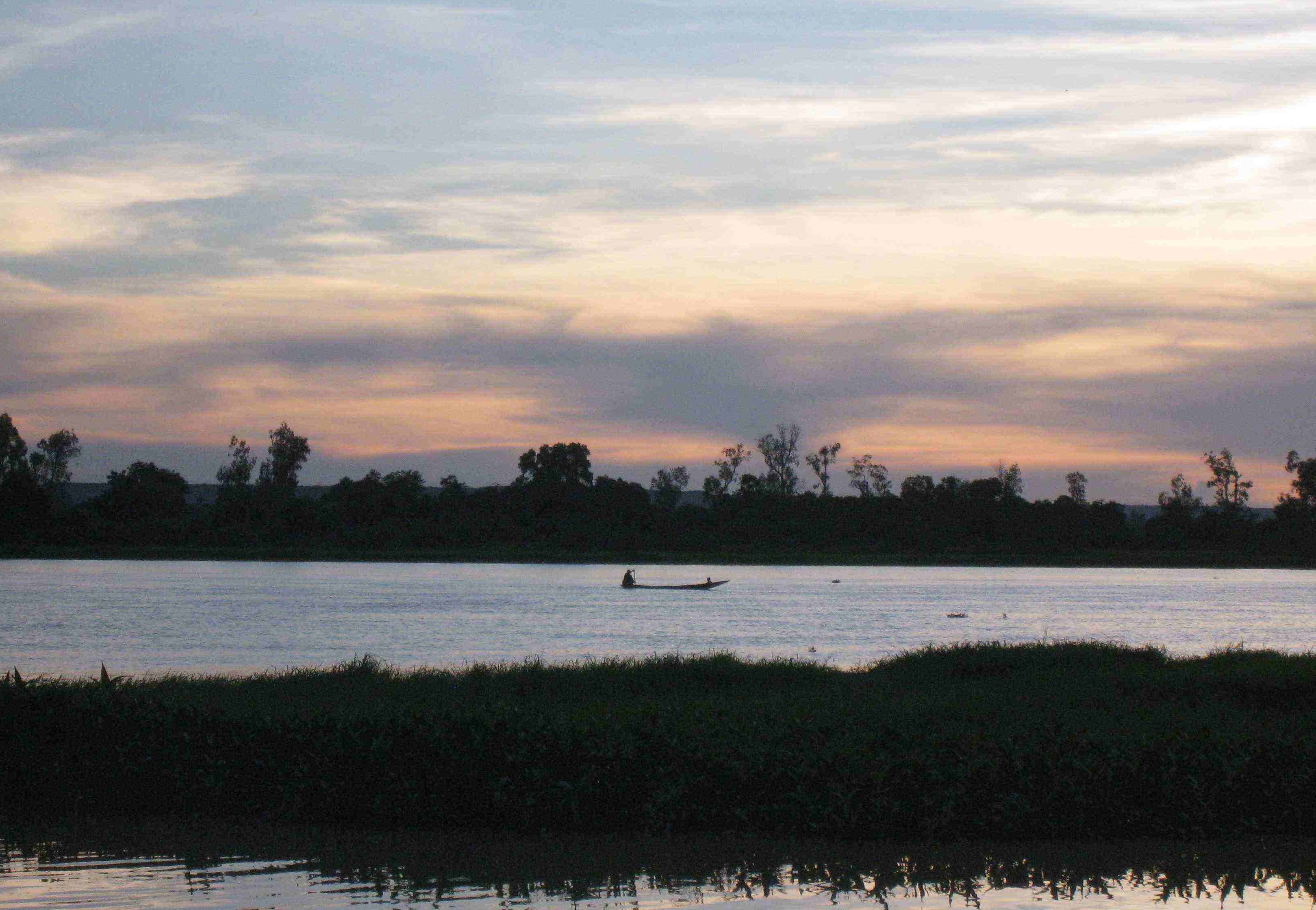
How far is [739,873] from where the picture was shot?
14984 mm

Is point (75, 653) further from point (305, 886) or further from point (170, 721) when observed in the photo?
point (305, 886)

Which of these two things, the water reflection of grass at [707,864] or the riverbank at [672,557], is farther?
the riverbank at [672,557]

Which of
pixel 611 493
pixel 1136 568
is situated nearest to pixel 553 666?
pixel 611 493

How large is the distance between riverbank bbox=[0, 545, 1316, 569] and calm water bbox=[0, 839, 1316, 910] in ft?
421

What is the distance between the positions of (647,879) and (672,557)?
136m

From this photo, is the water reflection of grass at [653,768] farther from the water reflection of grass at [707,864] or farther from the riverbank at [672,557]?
the riverbank at [672,557]

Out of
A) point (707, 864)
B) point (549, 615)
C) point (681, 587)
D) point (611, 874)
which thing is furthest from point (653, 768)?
point (681, 587)

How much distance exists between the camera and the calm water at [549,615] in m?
47.6

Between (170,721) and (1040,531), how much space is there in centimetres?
13725

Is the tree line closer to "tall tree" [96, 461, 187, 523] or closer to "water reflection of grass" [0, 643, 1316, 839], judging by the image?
"tall tree" [96, 461, 187, 523]

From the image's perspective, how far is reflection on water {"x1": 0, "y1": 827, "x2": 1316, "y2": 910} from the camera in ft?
46.2

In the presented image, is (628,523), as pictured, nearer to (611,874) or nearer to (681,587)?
(681,587)

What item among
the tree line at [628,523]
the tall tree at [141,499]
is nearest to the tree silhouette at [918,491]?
the tree line at [628,523]

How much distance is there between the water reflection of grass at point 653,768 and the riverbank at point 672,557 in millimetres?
125301
